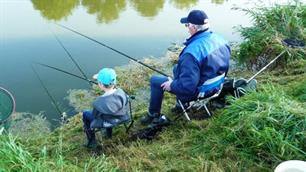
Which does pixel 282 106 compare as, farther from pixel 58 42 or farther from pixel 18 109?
pixel 58 42

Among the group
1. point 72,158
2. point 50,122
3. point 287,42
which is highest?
point 287,42

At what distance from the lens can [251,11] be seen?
6012mm

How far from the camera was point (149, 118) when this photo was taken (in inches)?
162

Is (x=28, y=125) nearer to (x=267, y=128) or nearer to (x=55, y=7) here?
(x=267, y=128)

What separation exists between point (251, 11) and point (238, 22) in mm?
1878

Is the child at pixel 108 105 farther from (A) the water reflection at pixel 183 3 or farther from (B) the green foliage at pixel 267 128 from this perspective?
(A) the water reflection at pixel 183 3

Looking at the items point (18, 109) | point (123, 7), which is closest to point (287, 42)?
point (18, 109)

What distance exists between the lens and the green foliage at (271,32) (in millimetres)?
5320

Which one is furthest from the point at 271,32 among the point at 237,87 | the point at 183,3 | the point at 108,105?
the point at 183,3

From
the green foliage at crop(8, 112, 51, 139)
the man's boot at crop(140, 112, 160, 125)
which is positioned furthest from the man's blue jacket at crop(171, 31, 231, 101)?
the green foliage at crop(8, 112, 51, 139)

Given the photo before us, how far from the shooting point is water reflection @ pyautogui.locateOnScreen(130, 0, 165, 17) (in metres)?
8.51

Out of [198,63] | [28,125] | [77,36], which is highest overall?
[198,63]

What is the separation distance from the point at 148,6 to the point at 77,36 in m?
2.31

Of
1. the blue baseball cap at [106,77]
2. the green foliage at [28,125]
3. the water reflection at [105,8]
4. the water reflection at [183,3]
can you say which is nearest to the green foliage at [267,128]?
the blue baseball cap at [106,77]
